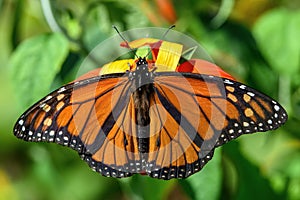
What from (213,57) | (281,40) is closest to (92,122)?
(213,57)

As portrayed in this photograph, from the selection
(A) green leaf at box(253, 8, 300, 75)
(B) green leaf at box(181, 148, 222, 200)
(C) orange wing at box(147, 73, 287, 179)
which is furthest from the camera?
(A) green leaf at box(253, 8, 300, 75)

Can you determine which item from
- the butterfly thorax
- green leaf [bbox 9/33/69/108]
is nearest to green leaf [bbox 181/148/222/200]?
the butterfly thorax

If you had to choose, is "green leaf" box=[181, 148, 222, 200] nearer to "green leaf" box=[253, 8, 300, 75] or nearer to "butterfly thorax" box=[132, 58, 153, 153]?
"butterfly thorax" box=[132, 58, 153, 153]

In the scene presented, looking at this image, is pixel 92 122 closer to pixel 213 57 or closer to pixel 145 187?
pixel 145 187

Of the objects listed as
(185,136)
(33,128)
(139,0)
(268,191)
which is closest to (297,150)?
(268,191)

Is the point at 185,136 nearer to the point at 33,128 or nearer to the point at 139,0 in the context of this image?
the point at 33,128
